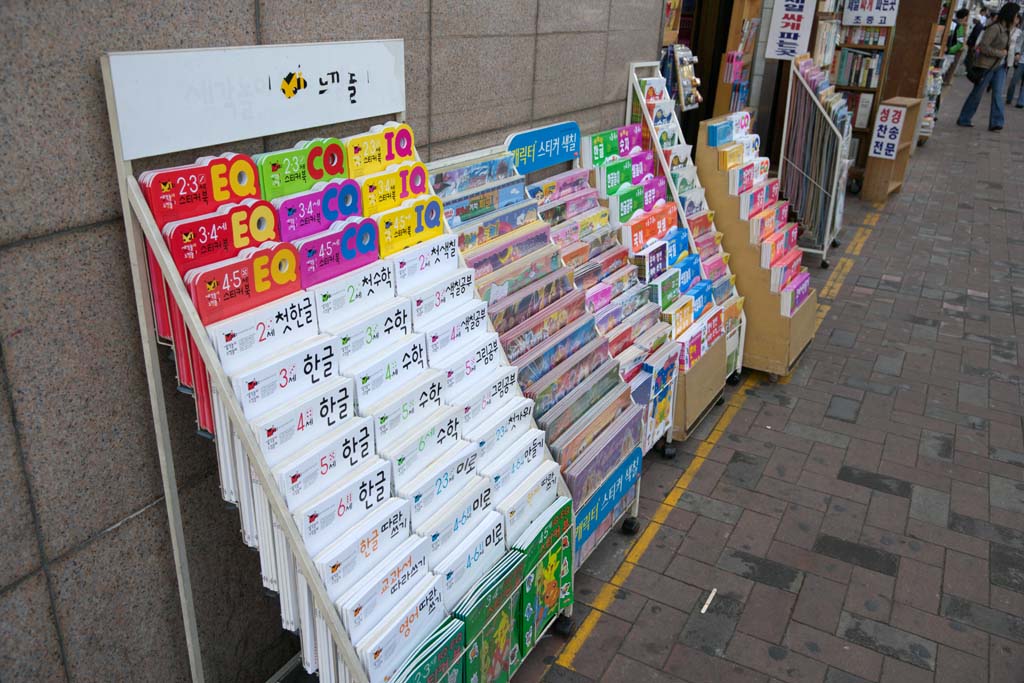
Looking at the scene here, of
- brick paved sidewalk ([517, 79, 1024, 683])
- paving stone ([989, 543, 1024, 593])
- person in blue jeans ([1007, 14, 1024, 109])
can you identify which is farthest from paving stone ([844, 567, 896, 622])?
person in blue jeans ([1007, 14, 1024, 109])

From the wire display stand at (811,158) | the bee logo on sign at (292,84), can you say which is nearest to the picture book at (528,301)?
the bee logo on sign at (292,84)

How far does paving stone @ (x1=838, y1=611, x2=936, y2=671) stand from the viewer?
11.9 feet

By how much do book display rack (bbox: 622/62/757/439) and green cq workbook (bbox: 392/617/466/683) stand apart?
270 centimetres

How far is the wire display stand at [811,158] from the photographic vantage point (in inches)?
305

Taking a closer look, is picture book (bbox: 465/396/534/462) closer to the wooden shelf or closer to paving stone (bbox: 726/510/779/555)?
paving stone (bbox: 726/510/779/555)

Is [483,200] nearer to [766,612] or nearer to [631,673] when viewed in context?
[631,673]

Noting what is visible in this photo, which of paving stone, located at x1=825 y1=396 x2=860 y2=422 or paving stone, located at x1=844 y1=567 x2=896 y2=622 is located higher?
paving stone, located at x1=825 y1=396 x2=860 y2=422

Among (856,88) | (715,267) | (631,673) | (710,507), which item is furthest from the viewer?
(856,88)

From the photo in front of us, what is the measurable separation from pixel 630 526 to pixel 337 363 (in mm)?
2349

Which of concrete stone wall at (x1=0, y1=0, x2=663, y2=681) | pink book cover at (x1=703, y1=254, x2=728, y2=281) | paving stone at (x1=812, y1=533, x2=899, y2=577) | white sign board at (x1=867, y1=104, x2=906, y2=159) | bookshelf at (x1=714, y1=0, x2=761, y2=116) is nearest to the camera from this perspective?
concrete stone wall at (x1=0, y1=0, x2=663, y2=681)

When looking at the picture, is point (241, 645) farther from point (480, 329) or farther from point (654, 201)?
point (654, 201)

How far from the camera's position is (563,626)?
12.1 feet

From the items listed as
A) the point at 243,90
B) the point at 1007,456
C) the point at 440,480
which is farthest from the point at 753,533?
the point at 243,90

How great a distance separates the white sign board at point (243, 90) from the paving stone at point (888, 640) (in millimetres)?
3183
